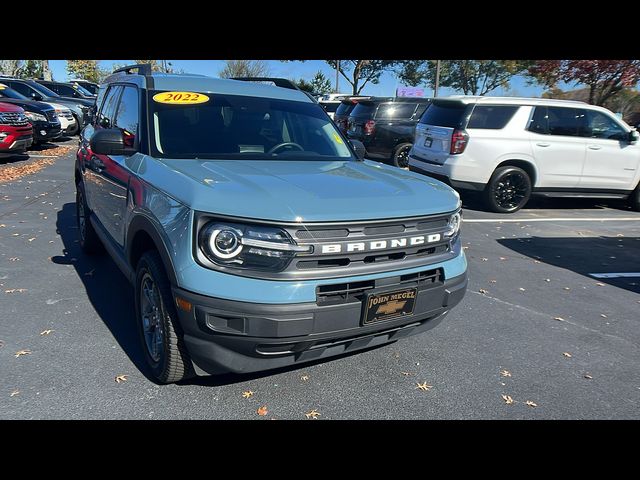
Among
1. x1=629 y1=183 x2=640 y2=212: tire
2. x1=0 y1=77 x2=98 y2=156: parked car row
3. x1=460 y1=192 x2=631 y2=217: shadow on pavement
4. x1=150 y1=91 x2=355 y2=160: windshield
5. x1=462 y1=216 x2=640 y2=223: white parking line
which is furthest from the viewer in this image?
x1=0 y1=77 x2=98 y2=156: parked car row

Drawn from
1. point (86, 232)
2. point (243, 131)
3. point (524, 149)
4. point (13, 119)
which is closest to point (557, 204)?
point (524, 149)

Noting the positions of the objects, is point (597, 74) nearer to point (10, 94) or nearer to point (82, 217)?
point (82, 217)

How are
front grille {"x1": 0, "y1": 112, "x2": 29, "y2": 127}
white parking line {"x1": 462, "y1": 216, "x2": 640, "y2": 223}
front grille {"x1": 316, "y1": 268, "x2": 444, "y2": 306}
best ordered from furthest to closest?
front grille {"x1": 0, "y1": 112, "x2": 29, "y2": 127} → white parking line {"x1": 462, "y1": 216, "x2": 640, "y2": 223} → front grille {"x1": 316, "y1": 268, "x2": 444, "y2": 306}

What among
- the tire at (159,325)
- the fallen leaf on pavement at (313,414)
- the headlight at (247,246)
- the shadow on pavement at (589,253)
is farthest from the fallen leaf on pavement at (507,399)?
the shadow on pavement at (589,253)

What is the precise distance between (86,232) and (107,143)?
239cm

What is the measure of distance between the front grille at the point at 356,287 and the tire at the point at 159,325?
0.83 m

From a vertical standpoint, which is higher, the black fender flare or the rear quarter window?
the rear quarter window

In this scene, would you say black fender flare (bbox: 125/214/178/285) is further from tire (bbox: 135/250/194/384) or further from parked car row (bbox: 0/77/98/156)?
parked car row (bbox: 0/77/98/156)


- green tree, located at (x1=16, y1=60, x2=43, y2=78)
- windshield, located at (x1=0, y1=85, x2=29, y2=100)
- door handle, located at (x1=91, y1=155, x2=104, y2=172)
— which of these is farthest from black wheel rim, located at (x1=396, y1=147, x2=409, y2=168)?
green tree, located at (x1=16, y1=60, x2=43, y2=78)

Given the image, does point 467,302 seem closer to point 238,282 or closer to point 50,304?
point 238,282

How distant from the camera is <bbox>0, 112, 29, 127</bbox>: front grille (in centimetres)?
1071

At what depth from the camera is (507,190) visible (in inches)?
340

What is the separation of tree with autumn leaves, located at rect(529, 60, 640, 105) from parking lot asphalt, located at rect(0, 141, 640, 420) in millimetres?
17328
